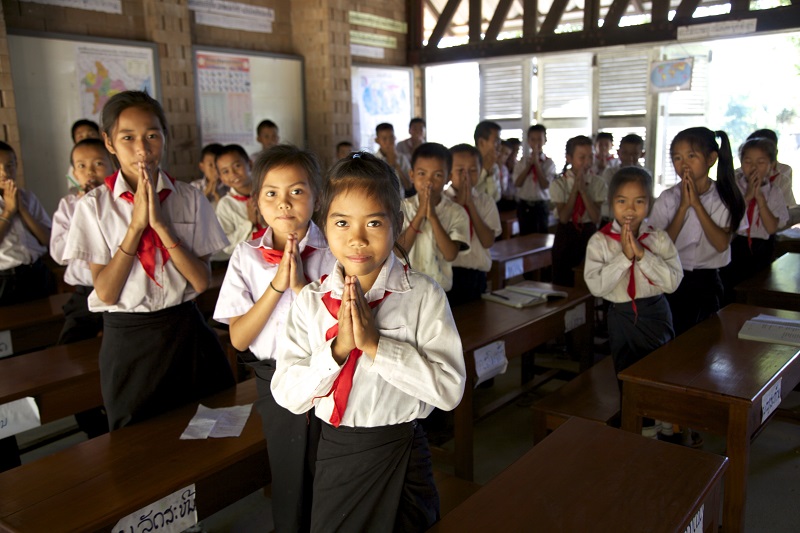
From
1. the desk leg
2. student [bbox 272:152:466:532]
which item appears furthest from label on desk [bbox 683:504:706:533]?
the desk leg

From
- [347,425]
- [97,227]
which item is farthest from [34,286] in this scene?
[347,425]

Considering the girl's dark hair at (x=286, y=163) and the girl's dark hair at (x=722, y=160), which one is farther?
the girl's dark hair at (x=722, y=160)

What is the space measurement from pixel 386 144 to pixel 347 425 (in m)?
5.41

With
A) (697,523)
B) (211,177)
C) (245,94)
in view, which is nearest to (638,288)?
(697,523)

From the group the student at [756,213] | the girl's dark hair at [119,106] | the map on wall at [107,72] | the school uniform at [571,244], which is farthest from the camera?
the map on wall at [107,72]

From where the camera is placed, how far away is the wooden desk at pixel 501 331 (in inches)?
104

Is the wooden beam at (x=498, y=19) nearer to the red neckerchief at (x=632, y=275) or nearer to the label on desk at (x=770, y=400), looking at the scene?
the red neckerchief at (x=632, y=275)

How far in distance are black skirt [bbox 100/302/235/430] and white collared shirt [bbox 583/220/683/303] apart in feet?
5.44

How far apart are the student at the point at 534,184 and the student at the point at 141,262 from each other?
4778 millimetres

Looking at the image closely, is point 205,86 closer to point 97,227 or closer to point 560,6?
point 560,6

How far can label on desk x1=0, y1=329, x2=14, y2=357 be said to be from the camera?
9.99 feet

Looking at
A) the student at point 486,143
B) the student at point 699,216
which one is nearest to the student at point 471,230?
the student at point 699,216

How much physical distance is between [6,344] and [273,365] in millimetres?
2029

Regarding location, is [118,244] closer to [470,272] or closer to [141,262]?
[141,262]
